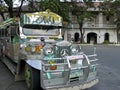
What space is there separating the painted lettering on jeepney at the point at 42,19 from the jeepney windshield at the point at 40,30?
176mm

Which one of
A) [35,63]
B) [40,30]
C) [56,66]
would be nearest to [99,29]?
[40,30]

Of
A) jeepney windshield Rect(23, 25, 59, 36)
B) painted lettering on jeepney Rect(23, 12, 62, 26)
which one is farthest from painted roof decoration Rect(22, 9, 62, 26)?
jeepney windshield Rect(23, 25, 59, 36)

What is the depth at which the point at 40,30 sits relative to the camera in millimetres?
10062

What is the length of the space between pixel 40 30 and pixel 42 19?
1.45ft

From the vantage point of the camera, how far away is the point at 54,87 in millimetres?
6488

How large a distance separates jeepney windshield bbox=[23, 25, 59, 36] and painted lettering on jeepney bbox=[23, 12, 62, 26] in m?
0.18

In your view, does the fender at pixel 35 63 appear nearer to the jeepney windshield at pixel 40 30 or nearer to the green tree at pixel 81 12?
the jeepney windshield at pixel 40 30

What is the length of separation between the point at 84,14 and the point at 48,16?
39866 millimetres

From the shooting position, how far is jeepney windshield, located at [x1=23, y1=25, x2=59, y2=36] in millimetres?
9750

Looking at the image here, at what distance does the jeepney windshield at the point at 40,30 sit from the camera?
32.0 ft

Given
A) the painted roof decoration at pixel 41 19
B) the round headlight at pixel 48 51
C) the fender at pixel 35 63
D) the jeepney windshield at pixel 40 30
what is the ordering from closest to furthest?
the fender at pixel 35 63
the round headlight at pixel 48 51
the painted roof decoration at pixel 41 19
the jeepney windshield at pixel 40 30

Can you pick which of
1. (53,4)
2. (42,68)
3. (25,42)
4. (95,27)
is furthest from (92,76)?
(95,27)

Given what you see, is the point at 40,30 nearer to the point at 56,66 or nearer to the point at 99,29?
the point at 56,66

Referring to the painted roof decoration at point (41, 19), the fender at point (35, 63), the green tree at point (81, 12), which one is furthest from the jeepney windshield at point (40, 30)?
the green tree at point (81, 12)
